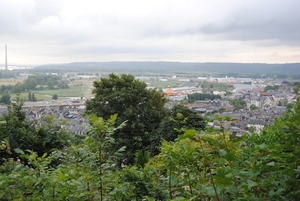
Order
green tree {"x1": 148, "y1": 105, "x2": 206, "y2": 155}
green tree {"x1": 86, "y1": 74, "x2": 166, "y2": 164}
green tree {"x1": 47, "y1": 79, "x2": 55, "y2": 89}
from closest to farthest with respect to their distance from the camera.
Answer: green tree {"x1": 148, "y1": 105, "x2": 206, "y2": 155}, green tree {"x1": 86, "y1": 74, "x2": 166, "y2": 164}, green tree {"x1": 47, "y1": 79, "x2": 55, "y2": 89}

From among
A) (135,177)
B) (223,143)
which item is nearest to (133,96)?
(135,177)

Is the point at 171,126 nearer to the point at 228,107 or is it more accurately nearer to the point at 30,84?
the point at 228,107

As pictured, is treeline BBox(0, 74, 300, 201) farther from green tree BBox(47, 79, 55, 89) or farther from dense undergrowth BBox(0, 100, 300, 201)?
green tree BBox(47, 79, 55, 89)

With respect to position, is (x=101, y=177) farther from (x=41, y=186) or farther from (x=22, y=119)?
(x=22, y=119)

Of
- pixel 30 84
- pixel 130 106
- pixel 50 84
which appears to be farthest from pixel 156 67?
pixel 130 106

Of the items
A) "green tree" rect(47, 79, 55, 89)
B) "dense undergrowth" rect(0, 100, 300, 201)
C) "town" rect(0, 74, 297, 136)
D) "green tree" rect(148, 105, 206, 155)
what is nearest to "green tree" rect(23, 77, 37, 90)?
"green tree" rect(47, 79, 55, 89)

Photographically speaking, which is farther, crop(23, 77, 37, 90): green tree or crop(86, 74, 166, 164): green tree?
crop(23, 77, 37, 90): green tree

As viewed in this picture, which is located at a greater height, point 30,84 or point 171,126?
point 30,84

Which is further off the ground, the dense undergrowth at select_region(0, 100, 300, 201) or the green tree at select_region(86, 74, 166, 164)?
the dense undergrowth at select_region(0, 100, 300, 201)

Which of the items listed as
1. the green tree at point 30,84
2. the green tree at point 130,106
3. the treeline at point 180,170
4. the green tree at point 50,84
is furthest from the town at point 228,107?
the green tree at point 50,84
